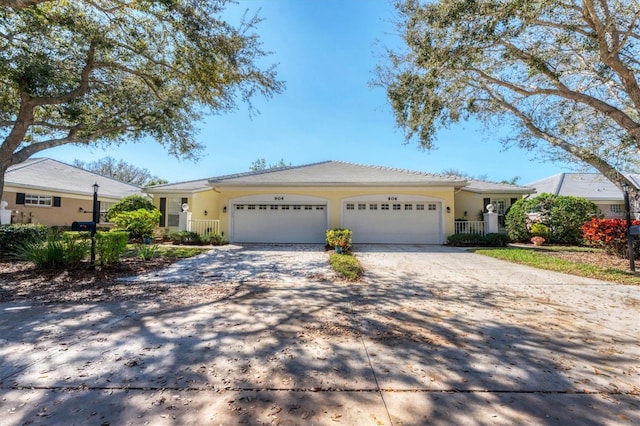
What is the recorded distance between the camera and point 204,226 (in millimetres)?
13844

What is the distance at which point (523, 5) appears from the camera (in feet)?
17.7

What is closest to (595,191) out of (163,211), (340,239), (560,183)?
(560,183)

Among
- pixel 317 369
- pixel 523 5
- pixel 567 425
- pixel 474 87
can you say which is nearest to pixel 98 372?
pixel 317 369

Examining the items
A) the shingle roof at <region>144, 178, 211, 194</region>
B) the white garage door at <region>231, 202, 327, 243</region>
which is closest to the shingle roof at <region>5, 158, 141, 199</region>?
the shingle roof at <region>144, 178, 211, 194</region>

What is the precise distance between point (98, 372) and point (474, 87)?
11.1 meters

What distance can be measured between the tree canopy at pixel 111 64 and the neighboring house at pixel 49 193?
5.98 metres

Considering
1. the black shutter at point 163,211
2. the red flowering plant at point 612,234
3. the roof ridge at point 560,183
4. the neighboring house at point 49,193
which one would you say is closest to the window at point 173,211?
the black shutter at point 163,211

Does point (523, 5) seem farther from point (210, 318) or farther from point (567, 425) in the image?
point (210, 318)

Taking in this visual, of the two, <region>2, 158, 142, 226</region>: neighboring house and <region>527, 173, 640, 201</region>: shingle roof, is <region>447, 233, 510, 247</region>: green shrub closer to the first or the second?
<region>527, 173, 640, 201</region>: shingle roof

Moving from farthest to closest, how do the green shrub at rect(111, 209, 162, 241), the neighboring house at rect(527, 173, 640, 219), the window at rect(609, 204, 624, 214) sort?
1. the window at rect(609, 204, 624, 214)
2. the neighboring house at rect(527, 173, 640, 219)
3. the green shrub at rect(111, 209, 162, 241)

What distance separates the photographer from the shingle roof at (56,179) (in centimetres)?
1476

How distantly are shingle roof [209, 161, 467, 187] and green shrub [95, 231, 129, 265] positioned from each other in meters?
6.34

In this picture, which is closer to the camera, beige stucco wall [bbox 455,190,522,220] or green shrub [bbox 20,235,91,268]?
green shrub [bbox 20,235,91,268]

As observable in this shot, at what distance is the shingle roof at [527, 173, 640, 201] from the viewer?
18.1 metres
